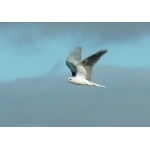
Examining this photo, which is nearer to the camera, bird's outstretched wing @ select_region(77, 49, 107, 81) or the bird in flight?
bird's outstretched wing @ select_region(77, 49, 107, 81)

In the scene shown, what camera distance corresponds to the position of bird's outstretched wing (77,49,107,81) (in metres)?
14.2

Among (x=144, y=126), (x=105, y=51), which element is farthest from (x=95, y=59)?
(x=144, y=126)

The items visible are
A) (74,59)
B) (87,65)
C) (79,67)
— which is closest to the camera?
(87,65)

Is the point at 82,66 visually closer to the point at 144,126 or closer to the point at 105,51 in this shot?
the point at 105,51

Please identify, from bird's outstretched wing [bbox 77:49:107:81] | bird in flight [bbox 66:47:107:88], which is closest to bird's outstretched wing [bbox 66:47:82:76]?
bird in flight [bbox 66:47:107:88]

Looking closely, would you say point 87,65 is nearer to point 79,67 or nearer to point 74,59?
point 79,67

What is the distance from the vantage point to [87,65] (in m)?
14.9

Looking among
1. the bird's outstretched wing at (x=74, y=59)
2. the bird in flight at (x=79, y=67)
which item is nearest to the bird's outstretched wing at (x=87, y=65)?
the bird in flight at (x=79, y=67)

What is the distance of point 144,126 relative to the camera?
53.9 feet

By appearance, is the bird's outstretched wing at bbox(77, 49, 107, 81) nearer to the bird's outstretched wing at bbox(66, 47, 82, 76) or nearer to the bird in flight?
the bird in flight

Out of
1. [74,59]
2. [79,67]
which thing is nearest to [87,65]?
[79,67]

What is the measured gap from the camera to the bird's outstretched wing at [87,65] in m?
14.2

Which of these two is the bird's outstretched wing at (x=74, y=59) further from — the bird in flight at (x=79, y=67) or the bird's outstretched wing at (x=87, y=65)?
the bird's outstretched wing at (x=87, y=65)

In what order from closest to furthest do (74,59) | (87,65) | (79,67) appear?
(87,65) < (79,67) < (74,59)
